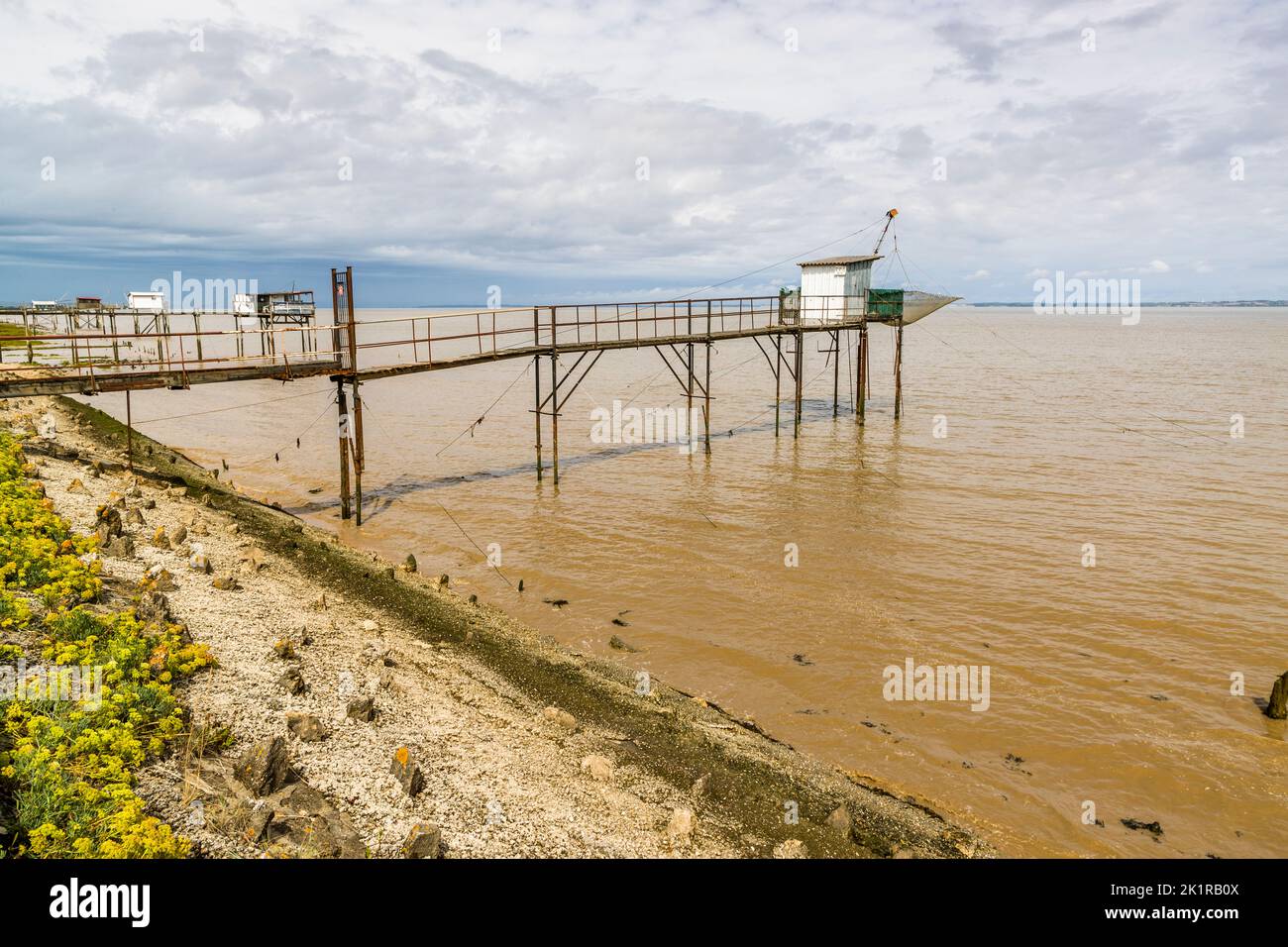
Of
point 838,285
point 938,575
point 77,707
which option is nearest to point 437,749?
point 77,707

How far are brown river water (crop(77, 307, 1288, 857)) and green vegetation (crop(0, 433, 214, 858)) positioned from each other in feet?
22.5

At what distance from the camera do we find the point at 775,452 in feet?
101

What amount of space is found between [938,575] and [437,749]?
11958 mm

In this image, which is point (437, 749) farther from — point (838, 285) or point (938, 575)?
point (838, 285)

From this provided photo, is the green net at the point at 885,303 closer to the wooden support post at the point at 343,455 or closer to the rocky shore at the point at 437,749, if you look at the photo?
the wooden support post at the point at 343,455

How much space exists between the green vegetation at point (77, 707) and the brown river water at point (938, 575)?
22.5 feet

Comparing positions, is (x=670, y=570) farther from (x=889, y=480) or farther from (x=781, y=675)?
(x=889, y=480)

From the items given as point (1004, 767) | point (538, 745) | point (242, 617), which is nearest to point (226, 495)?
point (242, 617)

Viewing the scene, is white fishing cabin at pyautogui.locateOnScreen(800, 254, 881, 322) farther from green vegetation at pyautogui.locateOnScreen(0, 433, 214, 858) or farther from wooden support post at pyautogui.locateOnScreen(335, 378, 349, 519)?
green vegetation at pyautogui.locateOnScreen(0, 433, 214, 858)

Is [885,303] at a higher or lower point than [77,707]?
higher

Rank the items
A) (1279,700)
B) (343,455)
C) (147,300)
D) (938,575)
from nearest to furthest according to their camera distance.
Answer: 1. (1279,700)
2. (938,575)
3. (343,455)
4. (147,300)

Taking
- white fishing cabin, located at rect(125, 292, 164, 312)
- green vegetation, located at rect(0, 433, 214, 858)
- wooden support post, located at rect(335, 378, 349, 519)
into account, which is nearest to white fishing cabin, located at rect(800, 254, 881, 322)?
wooden support post, located at rect(335, 378, 349, 519)

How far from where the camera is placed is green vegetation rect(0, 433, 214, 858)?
5715mm

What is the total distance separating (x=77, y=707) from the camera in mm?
7223
